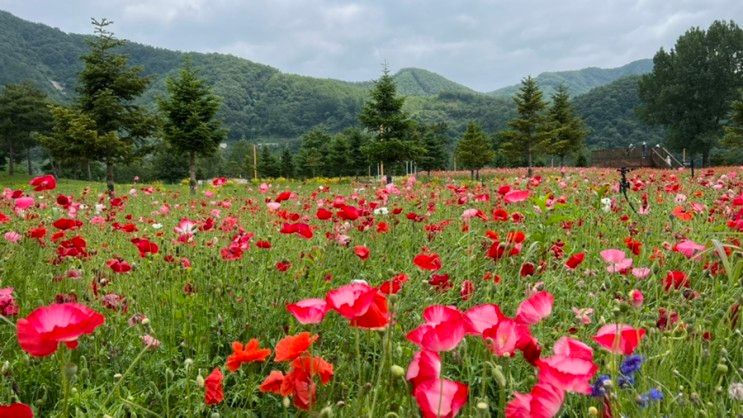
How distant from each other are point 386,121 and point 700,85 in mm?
36813

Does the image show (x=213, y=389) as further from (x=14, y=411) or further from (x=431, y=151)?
(x=431, y=151)

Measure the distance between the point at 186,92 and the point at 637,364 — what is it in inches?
783

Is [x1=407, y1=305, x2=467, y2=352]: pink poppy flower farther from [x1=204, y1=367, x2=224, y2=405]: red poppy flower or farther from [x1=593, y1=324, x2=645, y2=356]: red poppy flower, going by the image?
[x1=204, y1=367, x2=224, y2=405]: red poppy flower

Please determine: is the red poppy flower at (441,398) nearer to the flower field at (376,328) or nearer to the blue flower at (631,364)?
the flower field at (376,328)

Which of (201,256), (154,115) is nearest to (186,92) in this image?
(154,115)

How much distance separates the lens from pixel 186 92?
62.5ft

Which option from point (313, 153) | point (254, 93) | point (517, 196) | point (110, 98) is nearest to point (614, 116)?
point (313, 153)

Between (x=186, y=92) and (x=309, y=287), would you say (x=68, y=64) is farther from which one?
(x=309, y=287)

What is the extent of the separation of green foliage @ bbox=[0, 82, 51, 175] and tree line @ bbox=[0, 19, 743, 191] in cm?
10

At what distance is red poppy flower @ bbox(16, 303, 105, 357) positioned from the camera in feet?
2.78

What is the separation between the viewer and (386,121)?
24484mm

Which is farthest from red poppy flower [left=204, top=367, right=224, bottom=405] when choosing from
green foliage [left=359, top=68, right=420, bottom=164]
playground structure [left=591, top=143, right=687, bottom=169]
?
playground structure [left=591, top=143, right=687, bottom=169]

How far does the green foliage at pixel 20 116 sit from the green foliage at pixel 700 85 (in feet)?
190

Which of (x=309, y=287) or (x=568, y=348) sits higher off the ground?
(x=568, y=348)
